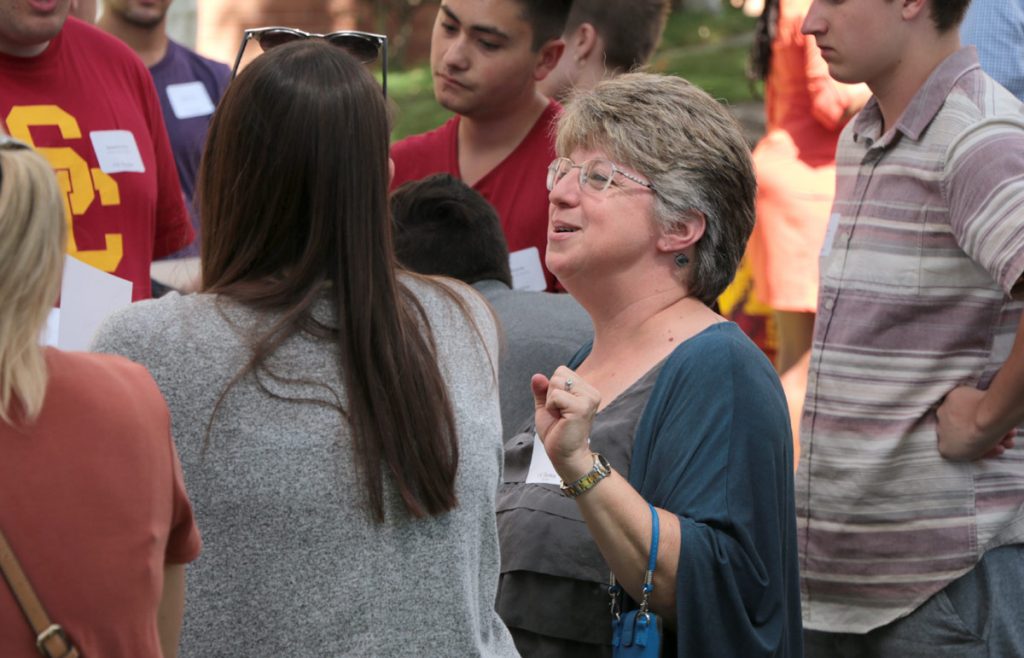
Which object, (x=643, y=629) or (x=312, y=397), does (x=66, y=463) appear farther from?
(x=643, y=629)

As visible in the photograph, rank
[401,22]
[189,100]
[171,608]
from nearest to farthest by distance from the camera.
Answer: [171,608] < [189,100] < [401,22]

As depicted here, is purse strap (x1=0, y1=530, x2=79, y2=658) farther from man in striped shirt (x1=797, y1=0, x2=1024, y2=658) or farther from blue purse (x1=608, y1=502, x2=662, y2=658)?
man in striped shirt (x1=797, y1=0, x2=1024, y2=658)

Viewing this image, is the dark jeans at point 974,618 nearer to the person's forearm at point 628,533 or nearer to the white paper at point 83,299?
the person's forearm at point 628,533

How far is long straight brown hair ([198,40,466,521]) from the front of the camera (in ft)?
6.00

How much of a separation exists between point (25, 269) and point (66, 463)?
0.22 meters

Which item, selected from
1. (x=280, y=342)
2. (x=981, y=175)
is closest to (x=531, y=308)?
(x=981, y=175)

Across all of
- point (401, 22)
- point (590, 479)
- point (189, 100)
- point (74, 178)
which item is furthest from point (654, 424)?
point (401, 22)

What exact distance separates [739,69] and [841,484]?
835cm

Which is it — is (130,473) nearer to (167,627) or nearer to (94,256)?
(167,627)

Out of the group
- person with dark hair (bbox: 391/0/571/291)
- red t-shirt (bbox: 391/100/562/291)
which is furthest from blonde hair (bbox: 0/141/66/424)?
person with dark hair (bbox: 391/0/571/291)

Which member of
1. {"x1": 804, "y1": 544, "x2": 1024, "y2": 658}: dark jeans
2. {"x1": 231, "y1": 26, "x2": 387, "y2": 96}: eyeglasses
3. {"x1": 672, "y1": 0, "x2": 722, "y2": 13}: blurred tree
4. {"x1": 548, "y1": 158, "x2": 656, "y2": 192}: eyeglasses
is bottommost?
{"x1": 672, "y1": 0, "x2": 722, "y2": 13}: blurred tree

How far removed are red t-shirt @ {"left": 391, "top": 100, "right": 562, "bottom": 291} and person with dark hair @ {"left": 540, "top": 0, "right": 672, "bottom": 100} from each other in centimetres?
55

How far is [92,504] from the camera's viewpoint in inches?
60.2

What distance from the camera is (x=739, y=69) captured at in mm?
10727
